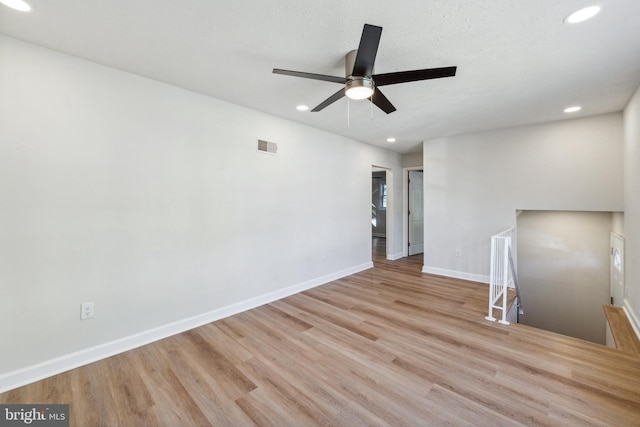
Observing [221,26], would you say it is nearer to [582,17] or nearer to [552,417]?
[582,17]

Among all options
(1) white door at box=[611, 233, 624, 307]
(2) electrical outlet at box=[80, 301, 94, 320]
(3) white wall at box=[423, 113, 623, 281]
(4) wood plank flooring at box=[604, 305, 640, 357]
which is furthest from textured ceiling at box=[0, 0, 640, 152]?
(4) wood plank flooring at box=[604, 305, 640, 357]

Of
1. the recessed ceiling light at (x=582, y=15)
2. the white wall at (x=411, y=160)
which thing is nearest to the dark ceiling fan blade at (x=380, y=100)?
the recessed ceiling light at (x=582, y=15)

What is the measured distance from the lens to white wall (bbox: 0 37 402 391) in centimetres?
194

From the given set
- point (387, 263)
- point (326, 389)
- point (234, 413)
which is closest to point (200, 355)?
point (234, 413)

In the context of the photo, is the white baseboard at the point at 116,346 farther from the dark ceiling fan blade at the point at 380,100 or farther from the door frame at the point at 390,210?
the door frame at the point at 390,210

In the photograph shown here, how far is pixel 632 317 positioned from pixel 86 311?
5.24 meters

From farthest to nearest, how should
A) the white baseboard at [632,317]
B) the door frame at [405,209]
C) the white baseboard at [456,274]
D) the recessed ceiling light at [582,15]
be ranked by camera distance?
the door frame at [405,209]
the white baseboard at [456,274]
the white baseboard at [632,317]
the recessed ceiling light at [582,15]

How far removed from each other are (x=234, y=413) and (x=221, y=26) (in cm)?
258

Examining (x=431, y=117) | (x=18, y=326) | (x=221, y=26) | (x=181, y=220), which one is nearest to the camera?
(x=221, y=26)

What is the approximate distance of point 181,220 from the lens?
2.73 metres

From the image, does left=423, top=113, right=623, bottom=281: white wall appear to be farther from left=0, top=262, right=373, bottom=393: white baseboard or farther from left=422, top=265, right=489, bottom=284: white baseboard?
left=0, top=262, right=373, bottom=393: white baseboard

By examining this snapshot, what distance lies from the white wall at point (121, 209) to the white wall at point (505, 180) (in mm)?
2865

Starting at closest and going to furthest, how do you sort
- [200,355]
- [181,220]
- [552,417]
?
[552,417]
[200,355]
[181,220]

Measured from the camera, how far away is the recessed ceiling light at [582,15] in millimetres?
1589
